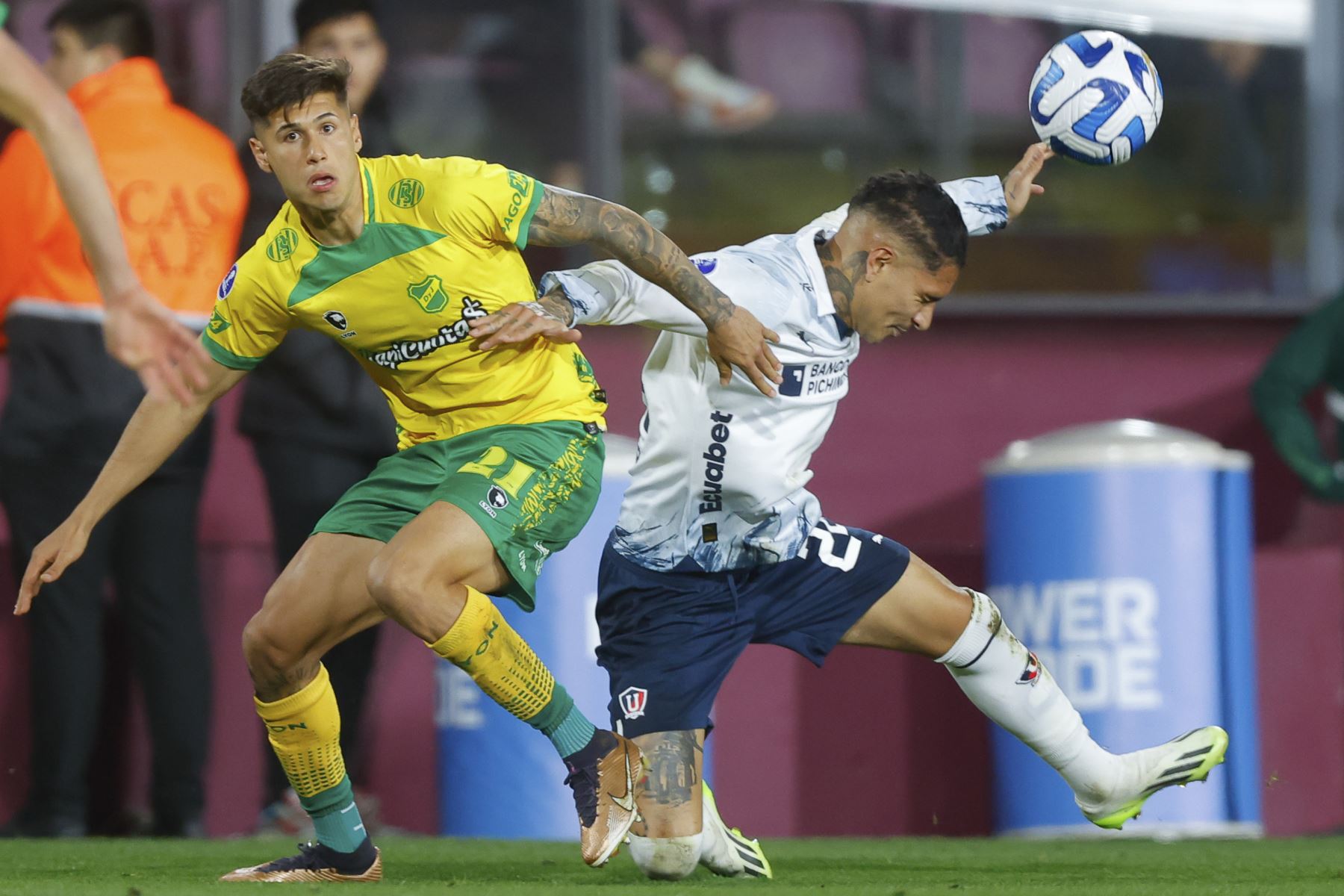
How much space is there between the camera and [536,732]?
6.75m

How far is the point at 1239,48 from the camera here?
8.53 meters

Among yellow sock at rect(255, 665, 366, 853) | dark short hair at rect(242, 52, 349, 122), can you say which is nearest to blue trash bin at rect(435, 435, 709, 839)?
yellow sock at rect(255, 665, 366, 853)

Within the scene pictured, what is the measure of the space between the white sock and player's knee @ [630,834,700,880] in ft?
2.62

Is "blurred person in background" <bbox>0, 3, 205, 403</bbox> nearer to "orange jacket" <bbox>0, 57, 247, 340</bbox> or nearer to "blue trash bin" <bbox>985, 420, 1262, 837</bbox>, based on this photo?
"orange jacket" <bbox>0, 57, 247, 340</bbox>

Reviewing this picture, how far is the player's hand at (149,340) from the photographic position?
3.23 metres

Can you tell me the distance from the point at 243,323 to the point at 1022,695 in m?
2.05

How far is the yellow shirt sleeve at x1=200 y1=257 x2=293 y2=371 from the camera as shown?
471cm

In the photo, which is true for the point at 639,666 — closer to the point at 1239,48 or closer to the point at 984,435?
the point at 984,435

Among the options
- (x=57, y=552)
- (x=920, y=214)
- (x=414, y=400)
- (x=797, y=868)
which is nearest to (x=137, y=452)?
(x=57, y=552)

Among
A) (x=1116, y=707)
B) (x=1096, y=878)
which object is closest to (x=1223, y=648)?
(x=1116, y=707)

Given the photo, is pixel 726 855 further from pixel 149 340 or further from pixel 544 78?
pixel 544 78

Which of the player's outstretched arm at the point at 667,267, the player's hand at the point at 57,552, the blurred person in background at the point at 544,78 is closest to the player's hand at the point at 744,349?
the player's outstretched arm at the point at 667,267

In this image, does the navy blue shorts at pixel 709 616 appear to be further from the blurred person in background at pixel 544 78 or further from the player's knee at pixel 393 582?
the blurred person in background at pixel 544 78

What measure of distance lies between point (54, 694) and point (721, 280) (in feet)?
8.97
